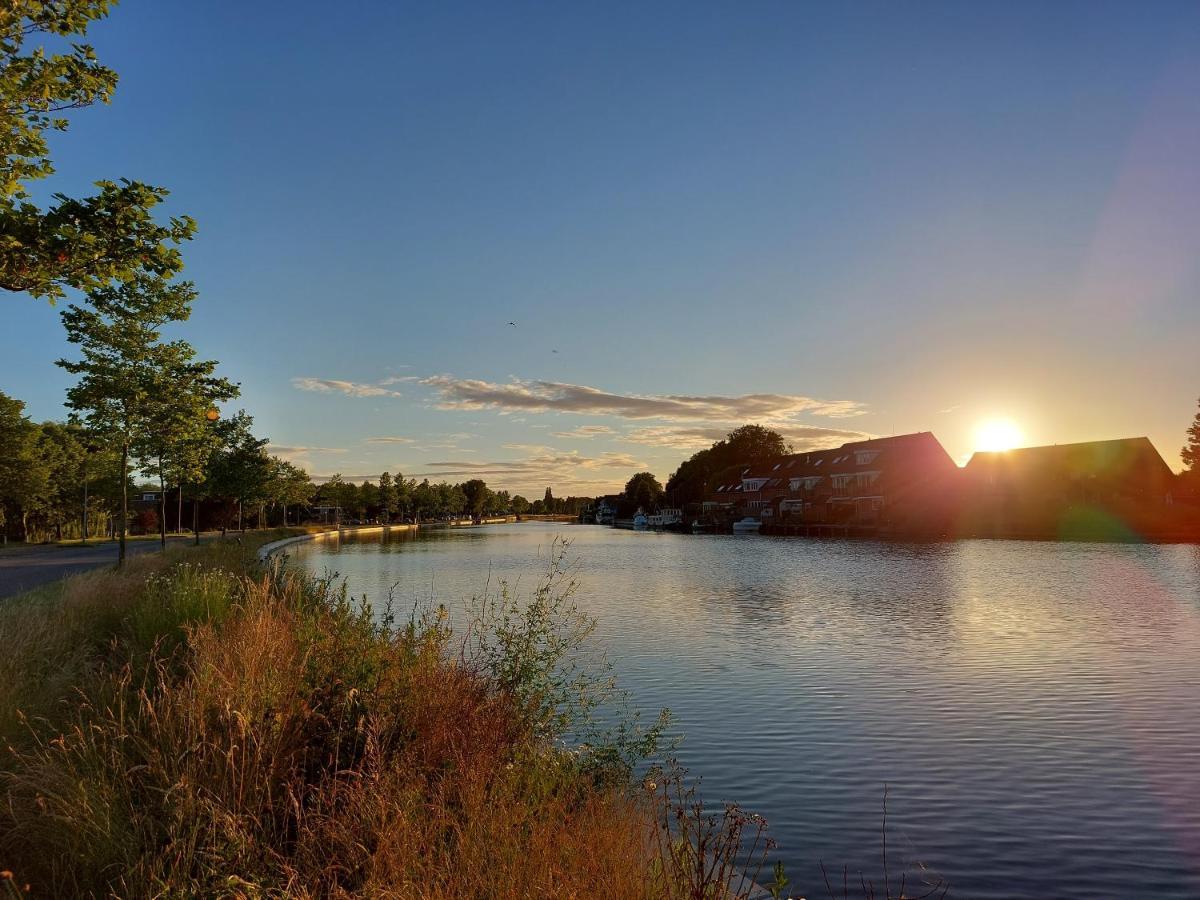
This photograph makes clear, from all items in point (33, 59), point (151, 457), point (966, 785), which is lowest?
point (966, 785)

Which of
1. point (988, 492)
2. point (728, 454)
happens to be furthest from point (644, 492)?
point (988, 492)

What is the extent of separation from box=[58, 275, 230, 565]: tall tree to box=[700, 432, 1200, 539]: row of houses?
57.4m

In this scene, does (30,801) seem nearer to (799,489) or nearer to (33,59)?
(33,59)

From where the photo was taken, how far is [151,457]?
99.8 ft

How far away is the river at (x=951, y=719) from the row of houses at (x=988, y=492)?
3483 centimetres

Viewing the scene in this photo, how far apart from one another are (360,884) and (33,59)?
1002 cm

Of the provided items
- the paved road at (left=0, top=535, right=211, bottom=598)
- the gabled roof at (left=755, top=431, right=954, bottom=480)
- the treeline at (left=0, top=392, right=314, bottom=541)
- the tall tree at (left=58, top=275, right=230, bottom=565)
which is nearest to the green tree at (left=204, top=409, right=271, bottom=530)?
the treeline at (left=0, top=392, right=314, bottom=541)

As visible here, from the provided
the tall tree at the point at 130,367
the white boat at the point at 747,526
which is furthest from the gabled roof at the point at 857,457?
the tall tree at the point at 130,367

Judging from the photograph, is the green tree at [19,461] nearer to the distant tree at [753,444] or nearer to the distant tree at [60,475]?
the distant tree at [60,475]

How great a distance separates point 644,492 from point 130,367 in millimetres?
156349

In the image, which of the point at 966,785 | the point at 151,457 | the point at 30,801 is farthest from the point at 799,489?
the point at 30,801

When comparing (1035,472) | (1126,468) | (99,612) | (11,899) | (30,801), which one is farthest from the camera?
(1035,472)

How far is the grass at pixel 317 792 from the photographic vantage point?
4293 mm

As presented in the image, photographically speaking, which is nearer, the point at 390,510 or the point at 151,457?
the point at 151,457
